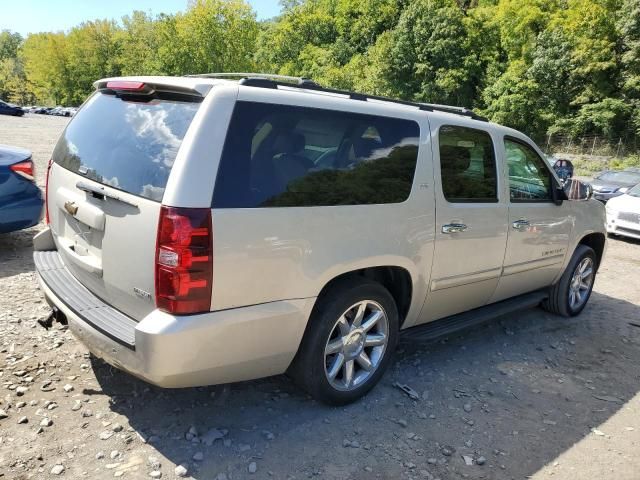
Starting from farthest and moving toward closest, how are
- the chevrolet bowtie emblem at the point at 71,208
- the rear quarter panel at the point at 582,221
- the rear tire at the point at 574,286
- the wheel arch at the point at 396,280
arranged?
the rear tire at the point at 574,286 < the rear quarter panel at the point at 582,221 < the wheel arch at the point at 396,280 < the chevrolet bowtie emblem at the point at 71,208

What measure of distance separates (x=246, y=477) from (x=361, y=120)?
2130 mm

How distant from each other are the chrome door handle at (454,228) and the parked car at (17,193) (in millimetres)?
4524

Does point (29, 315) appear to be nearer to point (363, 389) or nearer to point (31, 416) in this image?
point (31, 416)

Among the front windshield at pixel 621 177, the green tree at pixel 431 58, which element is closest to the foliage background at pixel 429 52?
the green tree at pixel 431 58

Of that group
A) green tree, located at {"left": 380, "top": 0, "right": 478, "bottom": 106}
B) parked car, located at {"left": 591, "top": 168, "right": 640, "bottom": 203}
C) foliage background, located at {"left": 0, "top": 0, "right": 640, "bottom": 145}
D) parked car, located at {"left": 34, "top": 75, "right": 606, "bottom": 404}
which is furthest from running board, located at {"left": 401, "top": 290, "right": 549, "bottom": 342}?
green tree, located at {"left": 380, "top": 0, "right": 478, "bottom": 106}

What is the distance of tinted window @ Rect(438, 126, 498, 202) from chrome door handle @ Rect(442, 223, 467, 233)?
0.59 ft

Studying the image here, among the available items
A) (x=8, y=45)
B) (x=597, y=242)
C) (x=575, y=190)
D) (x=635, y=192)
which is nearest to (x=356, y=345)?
(x=575, y=190)

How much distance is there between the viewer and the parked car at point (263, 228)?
2.39 meters

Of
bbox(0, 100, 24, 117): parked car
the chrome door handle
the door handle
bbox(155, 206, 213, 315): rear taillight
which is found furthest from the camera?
bbox(0, 100, 24, 117): parked car

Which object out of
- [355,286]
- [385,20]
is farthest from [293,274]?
[385,20]

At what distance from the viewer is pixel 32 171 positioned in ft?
18.1

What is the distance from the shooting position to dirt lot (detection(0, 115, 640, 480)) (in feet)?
8.77

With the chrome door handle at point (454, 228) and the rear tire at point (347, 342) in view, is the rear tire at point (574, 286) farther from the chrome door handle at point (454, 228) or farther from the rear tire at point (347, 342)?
the rear tire at point (347, 342)

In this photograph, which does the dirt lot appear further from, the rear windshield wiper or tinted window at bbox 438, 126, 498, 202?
the rear windshield wiper
